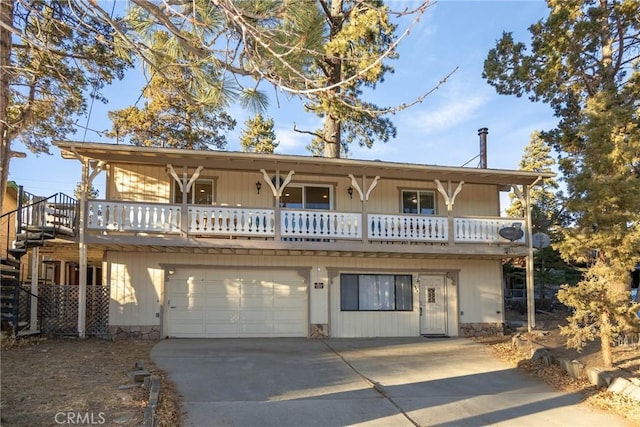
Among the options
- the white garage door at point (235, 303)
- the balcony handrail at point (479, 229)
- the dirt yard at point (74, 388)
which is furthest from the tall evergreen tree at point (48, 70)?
the balcony handrail at point (479, 229)

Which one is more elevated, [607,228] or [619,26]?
[619,26]

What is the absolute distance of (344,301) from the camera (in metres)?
15.4

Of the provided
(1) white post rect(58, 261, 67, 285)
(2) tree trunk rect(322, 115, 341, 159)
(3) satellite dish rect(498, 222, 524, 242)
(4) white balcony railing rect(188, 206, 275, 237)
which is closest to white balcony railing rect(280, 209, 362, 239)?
(4) white balcony railing rect(188, 206, 275, 237)

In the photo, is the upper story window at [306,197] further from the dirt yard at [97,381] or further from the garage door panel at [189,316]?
the dirt yard at [97,381]

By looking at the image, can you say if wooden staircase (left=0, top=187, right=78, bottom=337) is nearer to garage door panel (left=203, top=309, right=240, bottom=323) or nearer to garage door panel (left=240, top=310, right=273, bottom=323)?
garage door panel (left=203, top=309, right=240, bottom=323)

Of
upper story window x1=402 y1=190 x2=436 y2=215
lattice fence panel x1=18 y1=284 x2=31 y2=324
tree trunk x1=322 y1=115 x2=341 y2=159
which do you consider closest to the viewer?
lattice fence panel x1=18 y1=284 x2=31 y2=324

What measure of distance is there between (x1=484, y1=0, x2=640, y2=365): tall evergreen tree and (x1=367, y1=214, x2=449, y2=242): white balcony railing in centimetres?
356

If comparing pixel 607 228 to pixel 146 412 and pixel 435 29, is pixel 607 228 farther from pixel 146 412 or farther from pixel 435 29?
pixel 146 412

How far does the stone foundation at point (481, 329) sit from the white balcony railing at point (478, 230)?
270cm

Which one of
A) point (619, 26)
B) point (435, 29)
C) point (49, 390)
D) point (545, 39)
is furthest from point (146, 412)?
point (619, 26)

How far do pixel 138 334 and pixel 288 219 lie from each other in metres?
4.97

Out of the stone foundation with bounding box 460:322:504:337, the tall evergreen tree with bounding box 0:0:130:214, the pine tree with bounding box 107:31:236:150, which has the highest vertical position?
the pine tree with bounding box 107:31:236:150

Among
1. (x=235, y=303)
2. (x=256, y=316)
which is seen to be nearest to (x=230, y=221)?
(x=235, y=303)

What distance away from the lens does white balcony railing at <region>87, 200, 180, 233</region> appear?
13.1 m
